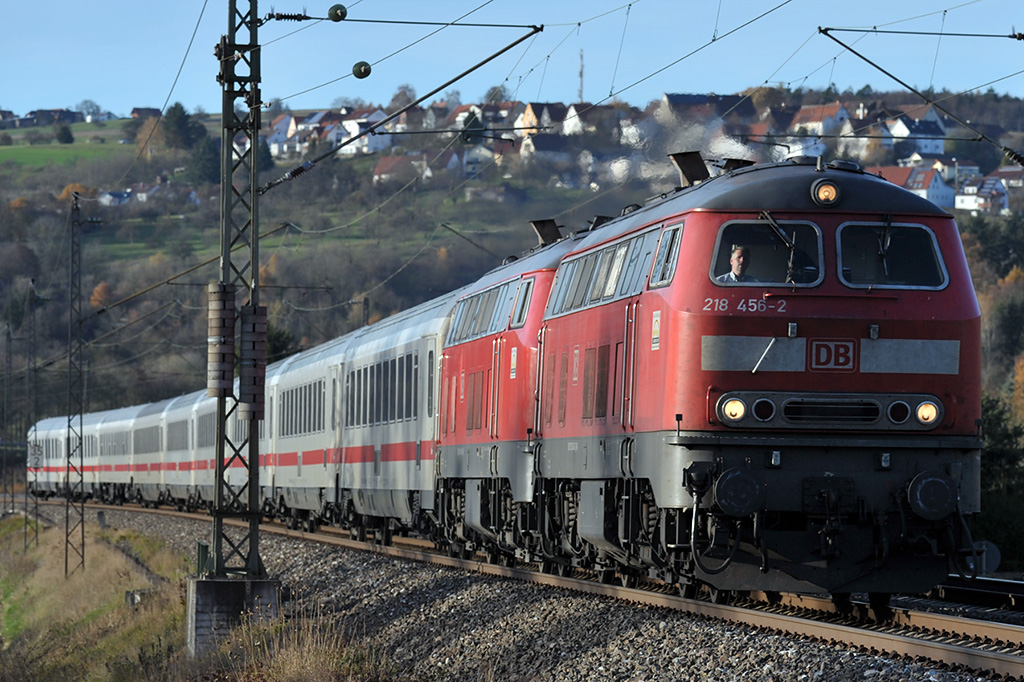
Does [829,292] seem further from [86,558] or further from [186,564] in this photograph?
[86,558]

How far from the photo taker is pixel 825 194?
12773mm

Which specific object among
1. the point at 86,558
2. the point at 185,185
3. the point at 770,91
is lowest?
the point at 86,558

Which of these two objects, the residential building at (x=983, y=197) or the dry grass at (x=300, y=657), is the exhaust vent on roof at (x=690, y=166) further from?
the residential building at (x=983, y=197)

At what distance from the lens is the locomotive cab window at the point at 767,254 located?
12.6 metres

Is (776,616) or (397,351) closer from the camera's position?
(776,616)

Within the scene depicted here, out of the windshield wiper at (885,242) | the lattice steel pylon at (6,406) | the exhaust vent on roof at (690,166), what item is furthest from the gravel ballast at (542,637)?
the lattice steel pylon at (6,406)

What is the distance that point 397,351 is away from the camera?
25672mm

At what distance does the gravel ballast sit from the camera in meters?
11.2

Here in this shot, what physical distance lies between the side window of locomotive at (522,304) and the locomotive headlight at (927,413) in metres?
6.50

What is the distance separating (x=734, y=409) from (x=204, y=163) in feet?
465

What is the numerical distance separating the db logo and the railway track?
2.08 meters

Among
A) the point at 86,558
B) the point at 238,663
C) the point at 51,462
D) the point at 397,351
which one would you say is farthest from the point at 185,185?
the point at 238,663

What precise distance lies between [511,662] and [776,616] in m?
2.56

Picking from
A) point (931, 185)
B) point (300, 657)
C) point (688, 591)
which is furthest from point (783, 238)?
point (931, 185)
